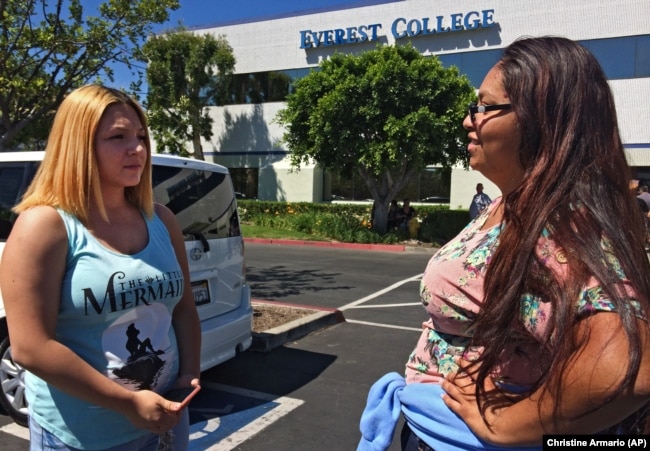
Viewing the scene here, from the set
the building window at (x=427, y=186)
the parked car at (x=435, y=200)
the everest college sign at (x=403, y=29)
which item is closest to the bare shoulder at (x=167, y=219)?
the building window at (x=427, y=186)

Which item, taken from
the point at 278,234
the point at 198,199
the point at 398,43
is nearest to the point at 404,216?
the point at 278,234

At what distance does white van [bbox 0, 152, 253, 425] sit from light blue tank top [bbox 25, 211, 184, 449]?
6.83ft

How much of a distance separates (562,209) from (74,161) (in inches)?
58.7

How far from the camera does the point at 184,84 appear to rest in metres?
22.9

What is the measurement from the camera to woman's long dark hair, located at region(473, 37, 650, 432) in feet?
3.74

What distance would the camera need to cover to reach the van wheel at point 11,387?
3.58 m

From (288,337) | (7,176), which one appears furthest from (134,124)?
(288,337)

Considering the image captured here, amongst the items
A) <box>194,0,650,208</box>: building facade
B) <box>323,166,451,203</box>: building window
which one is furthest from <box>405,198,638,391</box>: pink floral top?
<box>323,166,451,203</box>: building window

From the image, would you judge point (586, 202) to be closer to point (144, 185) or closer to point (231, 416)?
point (144, 185)

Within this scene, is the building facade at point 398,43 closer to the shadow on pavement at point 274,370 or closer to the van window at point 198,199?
the shadow on pavement at point 274,370

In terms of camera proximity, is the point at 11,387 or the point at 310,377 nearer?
the point at 11,387

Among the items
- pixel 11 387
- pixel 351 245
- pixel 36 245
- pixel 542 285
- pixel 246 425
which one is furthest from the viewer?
pixel 351 245

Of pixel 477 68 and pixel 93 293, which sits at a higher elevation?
pixel 477 68

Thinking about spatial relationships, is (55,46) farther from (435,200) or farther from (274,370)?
(435,200)
